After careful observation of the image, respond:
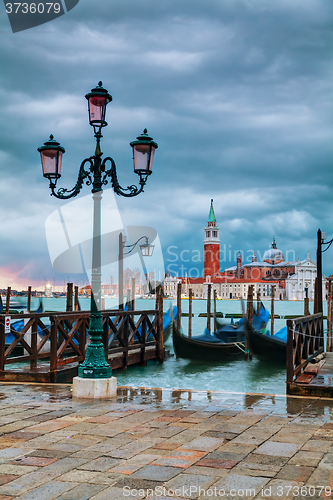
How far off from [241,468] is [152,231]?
1181cm

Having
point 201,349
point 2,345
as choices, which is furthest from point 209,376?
point 2,345

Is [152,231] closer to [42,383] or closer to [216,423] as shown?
[42,383]

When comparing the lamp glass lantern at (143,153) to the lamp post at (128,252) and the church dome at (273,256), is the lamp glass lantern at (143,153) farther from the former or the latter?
the church dome at (273,256)

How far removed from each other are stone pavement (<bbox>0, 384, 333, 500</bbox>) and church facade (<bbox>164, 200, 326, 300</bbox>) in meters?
93.5

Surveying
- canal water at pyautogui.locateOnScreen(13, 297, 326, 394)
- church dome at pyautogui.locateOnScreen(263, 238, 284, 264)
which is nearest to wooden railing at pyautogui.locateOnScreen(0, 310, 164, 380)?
canal water at pyautogui.locateOnScreen(13, 297, 326, 394)

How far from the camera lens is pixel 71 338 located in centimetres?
788

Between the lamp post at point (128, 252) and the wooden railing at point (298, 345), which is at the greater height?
the lamp post at point (128, 252)

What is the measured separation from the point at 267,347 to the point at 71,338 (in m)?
7.42

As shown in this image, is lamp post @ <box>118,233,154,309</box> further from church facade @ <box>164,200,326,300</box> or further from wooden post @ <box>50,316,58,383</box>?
church facade @ <box>164,200,326,300</box>

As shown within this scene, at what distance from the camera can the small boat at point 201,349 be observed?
14.0m

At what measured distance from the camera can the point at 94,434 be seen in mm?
3930

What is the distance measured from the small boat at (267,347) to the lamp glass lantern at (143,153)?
8.95 meters

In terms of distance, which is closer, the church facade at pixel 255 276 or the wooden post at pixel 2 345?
the wooden post at pixel 2 345

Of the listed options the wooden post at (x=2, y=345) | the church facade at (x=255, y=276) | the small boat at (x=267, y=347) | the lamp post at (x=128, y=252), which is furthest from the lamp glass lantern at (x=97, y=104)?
the church facade at (x=255, y=276)
